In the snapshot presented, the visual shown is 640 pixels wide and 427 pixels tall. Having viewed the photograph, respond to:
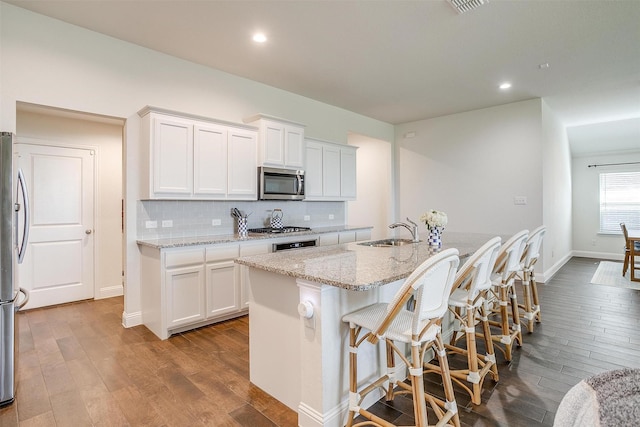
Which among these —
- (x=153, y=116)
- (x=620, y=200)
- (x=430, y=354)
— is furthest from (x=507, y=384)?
(x=620, y=200)

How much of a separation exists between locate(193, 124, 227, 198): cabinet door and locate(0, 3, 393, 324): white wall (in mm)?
422

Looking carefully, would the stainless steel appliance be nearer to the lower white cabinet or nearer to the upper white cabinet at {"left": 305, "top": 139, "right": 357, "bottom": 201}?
the lower white cabinet

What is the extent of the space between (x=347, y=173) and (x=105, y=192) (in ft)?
11.6

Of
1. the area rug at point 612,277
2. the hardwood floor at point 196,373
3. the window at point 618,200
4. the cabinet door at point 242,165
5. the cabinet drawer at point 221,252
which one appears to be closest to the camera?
the hardwood floor at point 196,373

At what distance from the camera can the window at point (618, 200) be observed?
23.0 feet

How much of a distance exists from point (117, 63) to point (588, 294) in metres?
6.31

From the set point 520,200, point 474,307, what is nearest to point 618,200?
point 520,200

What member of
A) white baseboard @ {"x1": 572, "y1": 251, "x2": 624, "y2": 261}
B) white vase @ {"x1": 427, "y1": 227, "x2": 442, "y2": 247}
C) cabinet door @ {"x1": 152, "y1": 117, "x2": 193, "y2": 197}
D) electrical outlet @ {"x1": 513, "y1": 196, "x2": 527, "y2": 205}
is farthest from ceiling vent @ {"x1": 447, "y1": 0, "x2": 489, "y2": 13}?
white baseboard @ {"x1": 572, "y1": 251, "x2": 624, "y2": 261}

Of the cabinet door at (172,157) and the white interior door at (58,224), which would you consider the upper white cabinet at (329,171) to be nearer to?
the cabinet door at (172,157)

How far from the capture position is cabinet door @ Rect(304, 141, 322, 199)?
4816mm

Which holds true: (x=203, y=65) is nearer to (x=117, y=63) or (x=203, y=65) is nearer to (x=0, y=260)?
(x=117, y=63)

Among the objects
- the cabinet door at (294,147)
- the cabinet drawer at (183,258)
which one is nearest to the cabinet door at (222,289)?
the cabinet drawer at (183,258)

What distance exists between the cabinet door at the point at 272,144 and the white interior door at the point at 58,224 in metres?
2.42

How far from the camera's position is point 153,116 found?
321cm
